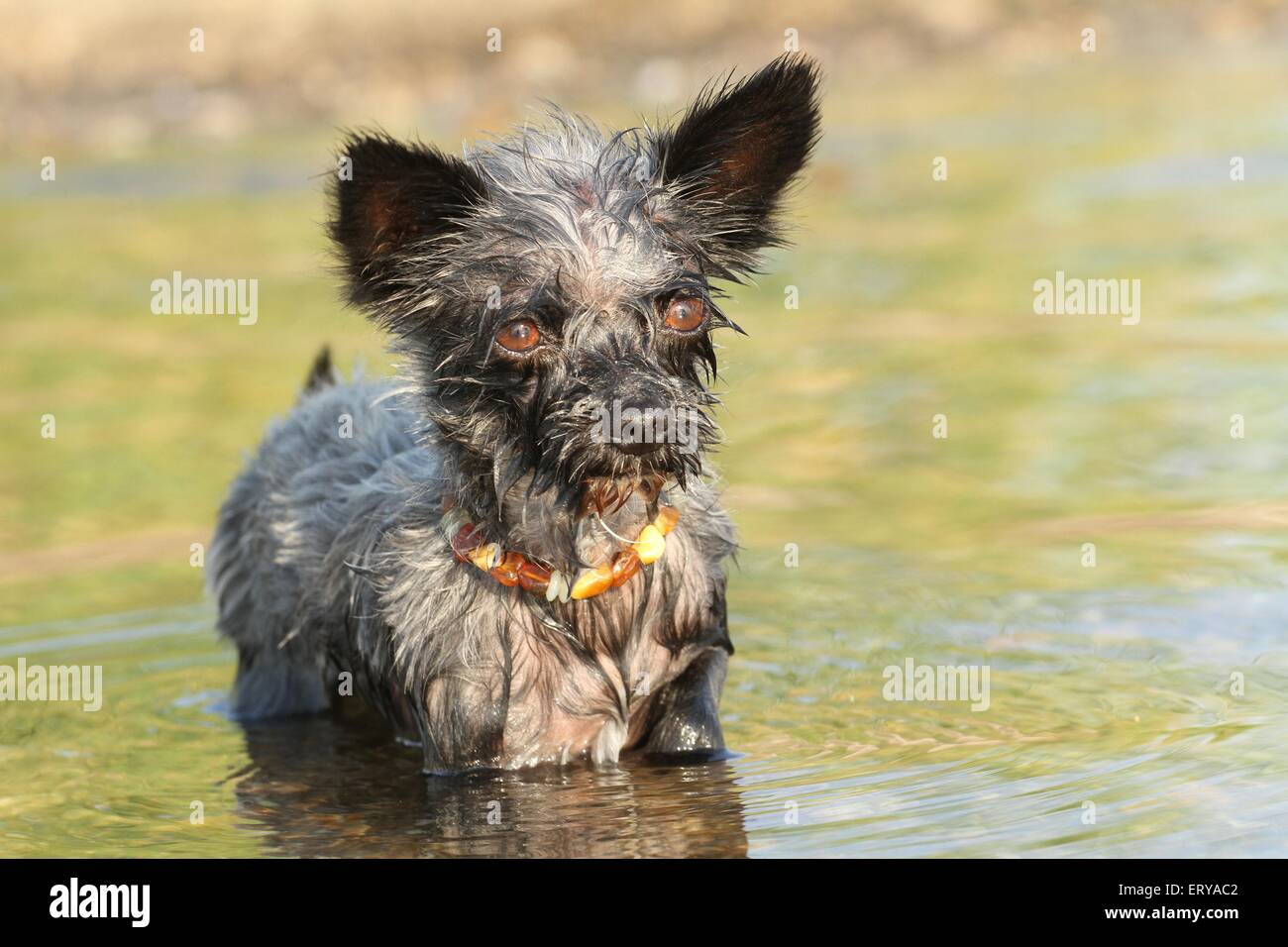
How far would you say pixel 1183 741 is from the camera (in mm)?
7289

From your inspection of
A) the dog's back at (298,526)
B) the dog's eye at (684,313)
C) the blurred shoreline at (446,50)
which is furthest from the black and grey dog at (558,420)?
the blurred shoreline at (446,50)

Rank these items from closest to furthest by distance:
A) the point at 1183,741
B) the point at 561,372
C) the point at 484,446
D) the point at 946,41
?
the point at 561,372
the point at 484,446
the point at 1183,741
the point at 946,41

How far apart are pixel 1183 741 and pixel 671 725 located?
1831 mm

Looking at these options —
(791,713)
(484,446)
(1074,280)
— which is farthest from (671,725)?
(1074,280)

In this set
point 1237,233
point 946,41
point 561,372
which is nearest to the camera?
point 561,372

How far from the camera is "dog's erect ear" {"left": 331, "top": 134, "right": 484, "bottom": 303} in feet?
21.8

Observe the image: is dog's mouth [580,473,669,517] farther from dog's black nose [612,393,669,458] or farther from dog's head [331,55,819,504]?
dog's black nose [612,393,669,458]

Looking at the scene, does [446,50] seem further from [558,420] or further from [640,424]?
[640,424]

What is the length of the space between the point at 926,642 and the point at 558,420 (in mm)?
2939

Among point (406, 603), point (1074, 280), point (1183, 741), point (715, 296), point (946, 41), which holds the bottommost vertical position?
point (1183, 741)

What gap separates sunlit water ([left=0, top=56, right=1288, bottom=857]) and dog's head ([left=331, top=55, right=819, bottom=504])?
1.35m

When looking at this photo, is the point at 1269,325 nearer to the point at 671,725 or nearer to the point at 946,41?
the point at 671,725

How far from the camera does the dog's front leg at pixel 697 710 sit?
24.2 ft

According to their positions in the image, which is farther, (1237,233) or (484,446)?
(1237,233)
